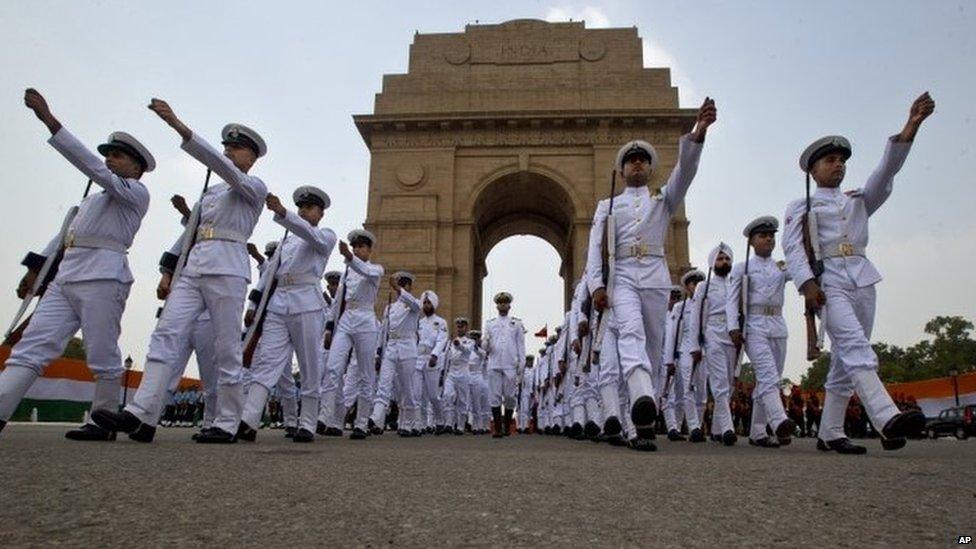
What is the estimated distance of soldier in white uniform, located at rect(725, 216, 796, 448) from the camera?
703 cm

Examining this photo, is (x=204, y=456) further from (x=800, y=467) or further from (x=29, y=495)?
(x=800, y=467)

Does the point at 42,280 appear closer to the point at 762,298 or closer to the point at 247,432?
the point at 247,432

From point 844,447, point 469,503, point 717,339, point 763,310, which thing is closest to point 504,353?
point 717,339

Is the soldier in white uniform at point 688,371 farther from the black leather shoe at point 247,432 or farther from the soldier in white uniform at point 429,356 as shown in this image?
the black leather shoe at point 247,432

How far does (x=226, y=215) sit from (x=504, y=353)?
26.4 feet

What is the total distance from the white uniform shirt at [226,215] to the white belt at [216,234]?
17mm

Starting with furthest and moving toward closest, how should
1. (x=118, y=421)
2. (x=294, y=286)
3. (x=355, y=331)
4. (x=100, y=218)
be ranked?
(x=355, y=331)
(x=294, y=286)
(x=100, y=218)
(x=118, y=421)

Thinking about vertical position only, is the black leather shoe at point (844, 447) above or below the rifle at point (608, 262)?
below

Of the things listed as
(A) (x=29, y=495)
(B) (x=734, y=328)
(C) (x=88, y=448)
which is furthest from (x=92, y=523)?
(B) (x=734, y=328)

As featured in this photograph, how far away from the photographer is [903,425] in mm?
4699

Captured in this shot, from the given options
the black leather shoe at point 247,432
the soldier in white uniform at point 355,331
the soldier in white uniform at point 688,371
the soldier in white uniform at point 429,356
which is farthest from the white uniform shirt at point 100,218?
the soldier in white uniform at point 429,356

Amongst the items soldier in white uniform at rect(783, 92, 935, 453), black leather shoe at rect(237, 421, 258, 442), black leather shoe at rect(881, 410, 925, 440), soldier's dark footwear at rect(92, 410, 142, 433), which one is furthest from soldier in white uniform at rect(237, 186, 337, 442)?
black leather shoe at rect(881, 410, 925, 440)

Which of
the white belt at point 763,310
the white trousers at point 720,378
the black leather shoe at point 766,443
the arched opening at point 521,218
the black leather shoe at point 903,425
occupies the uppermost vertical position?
the arched opening at point 521,218

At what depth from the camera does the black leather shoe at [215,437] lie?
5219 millimetres
